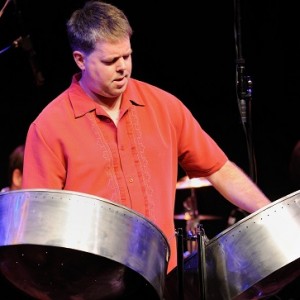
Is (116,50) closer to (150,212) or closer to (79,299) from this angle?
(150,212)

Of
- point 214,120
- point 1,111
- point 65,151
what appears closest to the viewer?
point 65,151

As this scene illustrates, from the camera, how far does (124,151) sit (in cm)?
204

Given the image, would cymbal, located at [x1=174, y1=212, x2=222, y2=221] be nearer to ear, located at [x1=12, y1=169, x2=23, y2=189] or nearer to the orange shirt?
ear, located at [x1=12, y1=169, x2=23, y2=189]

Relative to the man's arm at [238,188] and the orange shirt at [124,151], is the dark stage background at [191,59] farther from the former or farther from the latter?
the man's arm at [238,188]

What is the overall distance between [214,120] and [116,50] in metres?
2.36

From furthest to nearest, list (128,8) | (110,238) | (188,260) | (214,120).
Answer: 1. (214,120)
2. (128,8)
3. (188,260)
4. (110,238)

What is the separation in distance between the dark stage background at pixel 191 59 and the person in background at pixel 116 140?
5.25 ft

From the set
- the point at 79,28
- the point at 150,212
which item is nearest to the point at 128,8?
the point at 79,28

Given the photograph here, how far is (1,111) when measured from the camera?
13.1ft

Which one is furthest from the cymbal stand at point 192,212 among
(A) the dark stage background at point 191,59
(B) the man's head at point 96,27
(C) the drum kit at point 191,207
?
(B) the man's head at point 96,27

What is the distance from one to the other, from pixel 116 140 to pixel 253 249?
57cm

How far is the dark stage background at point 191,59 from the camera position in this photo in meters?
3.77

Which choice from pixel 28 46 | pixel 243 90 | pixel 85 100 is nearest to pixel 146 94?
pixel 85 100

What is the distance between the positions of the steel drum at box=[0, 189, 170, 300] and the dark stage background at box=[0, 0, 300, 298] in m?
2.03
